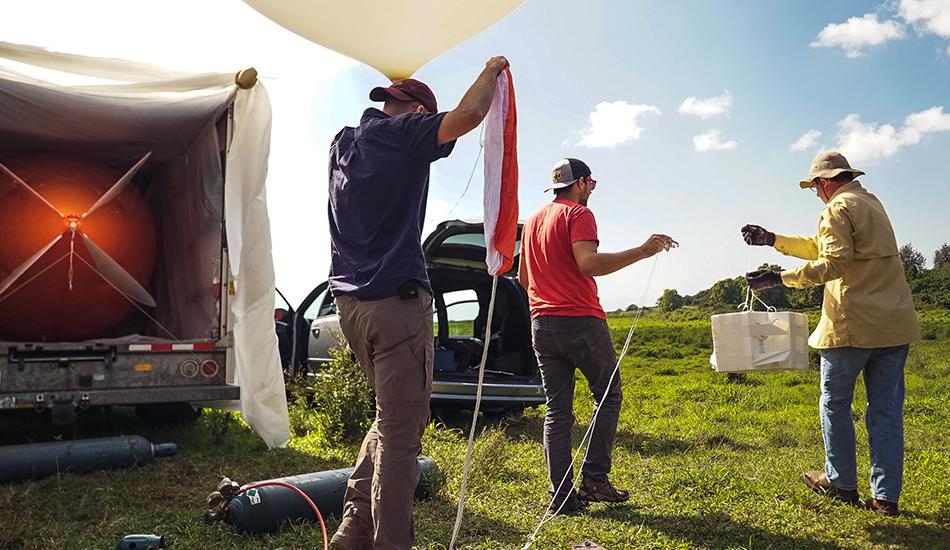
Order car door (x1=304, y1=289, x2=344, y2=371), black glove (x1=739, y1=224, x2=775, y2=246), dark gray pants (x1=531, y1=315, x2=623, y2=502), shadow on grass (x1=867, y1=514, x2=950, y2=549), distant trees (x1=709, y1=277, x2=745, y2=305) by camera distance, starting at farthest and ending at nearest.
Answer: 1. car door (x1=304, y1=289, x2=344, y2=371)
2. distant trees (x1=709, y1=277, x2=745, y2=305)
3. black glove (x1=739, y1=224, x2=775, y2=246)
4. dark gray pants (x1=531, y1=315, x2=623, y2=502)
5. shadow on grass (x1=867, y1=514, x2=950, y2=549)

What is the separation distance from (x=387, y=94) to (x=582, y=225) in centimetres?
169

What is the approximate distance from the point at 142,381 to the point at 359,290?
385 cm

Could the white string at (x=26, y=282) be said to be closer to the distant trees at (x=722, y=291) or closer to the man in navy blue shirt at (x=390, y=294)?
the man in navy blue shirt at (x=390, y=294)

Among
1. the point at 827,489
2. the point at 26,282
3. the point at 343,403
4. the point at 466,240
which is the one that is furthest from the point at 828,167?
the point at 26,282

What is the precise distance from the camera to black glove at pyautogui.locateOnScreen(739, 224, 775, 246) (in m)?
4.95

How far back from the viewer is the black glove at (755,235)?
4.95 m

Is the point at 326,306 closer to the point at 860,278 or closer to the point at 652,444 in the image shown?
the point at 652,444

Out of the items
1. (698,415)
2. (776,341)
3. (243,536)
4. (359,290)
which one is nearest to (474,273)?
(698,415)

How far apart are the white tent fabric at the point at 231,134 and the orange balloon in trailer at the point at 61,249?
0.36m

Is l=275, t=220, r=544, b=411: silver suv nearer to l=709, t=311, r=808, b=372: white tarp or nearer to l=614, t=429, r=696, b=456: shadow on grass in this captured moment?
l=614, t=429, r=696, b=456: shadow on grass

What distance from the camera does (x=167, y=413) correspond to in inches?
280

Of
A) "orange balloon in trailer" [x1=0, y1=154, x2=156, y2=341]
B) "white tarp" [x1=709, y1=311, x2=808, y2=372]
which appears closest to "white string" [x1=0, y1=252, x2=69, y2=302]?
"orange balloon in trailer" [x1=0, y1=154, x2=156, y2=341]

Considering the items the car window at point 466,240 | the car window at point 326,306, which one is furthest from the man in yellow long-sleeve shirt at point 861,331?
the car window at point 326,306

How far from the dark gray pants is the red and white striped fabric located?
5.45 ft
